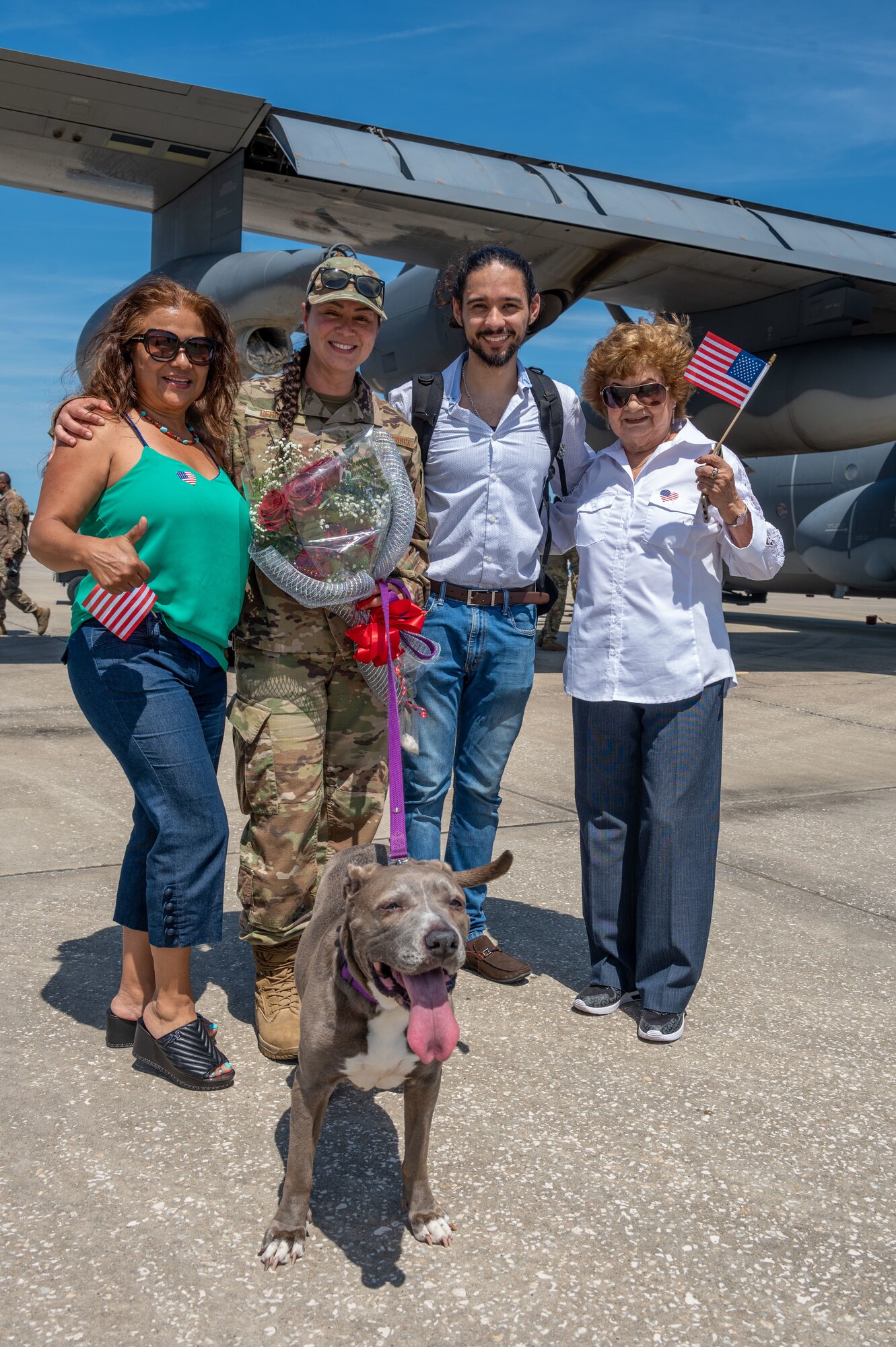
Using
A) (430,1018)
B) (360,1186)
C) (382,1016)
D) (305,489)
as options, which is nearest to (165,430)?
(305,489)

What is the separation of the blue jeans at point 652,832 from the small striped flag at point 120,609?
1.64 metres

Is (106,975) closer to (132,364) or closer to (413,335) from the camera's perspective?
(132,364)

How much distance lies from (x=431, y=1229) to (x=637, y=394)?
2.60 m

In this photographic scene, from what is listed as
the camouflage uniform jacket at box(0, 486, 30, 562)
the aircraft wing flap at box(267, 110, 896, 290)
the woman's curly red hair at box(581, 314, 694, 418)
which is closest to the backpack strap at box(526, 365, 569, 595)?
the woman's curly red hair at box(581, 314, 694, 418)

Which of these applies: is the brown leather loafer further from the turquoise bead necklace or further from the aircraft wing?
the aircraft wing

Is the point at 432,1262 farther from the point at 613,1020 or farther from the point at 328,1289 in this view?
the point at 613,1020

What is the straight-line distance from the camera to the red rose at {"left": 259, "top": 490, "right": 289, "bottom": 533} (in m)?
3.16

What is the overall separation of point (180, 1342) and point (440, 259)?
12866mm

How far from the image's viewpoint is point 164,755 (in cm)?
302

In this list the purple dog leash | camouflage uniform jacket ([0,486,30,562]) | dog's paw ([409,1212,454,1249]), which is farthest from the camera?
camouflage uniform jacket ([0,486,30,562])

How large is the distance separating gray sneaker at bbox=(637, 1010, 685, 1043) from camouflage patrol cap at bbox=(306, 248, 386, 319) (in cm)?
248

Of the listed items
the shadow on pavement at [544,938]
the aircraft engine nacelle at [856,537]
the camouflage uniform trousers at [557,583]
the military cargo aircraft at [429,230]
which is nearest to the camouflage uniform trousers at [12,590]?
the military cargo aircraft at [429,230]

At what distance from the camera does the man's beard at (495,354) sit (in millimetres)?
3688

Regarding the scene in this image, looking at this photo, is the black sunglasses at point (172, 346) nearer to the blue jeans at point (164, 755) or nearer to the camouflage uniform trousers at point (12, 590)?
the blue jeans at point (164, 755)
